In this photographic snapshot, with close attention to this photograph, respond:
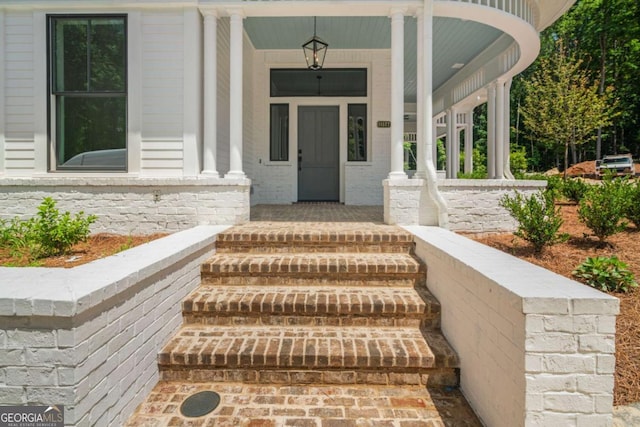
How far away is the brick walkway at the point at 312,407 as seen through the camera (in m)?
2.00

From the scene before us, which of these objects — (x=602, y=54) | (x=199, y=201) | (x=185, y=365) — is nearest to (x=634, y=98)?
(x=602, y=54)

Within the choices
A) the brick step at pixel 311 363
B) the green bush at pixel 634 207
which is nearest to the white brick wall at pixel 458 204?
the green bush at pixel 634 207

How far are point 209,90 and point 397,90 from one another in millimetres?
2528

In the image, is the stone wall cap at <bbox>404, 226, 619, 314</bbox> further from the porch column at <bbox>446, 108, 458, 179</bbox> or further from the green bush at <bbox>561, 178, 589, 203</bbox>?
the porch column at <bbox>446, 108, 458, 179</bbox>

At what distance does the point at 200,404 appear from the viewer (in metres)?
2.15

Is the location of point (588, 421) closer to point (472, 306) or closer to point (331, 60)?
point (472, 306)

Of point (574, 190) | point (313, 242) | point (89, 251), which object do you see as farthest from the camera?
point (574, 190)

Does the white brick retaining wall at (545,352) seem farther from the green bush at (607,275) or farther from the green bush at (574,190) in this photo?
the green bush at (574,190)

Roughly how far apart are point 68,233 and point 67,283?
2352 millimetres

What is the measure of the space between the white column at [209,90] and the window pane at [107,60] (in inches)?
43.3

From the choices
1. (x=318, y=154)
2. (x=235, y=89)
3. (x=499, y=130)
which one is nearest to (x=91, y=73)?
(x=235, y=89)

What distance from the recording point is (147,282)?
91.8 inches

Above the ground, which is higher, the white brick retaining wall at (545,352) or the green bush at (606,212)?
the green bush at (606,212)

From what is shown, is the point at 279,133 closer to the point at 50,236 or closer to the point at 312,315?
the point at 50,236
